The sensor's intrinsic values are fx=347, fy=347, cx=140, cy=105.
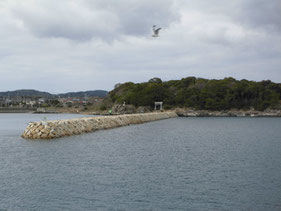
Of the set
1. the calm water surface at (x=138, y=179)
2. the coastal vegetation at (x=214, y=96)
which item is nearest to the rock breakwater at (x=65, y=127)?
the calm water surface at (x=138, y=179)

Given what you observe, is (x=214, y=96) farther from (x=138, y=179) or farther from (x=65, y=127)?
(x=138, y=179)

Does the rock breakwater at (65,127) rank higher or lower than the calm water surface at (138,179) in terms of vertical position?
higher

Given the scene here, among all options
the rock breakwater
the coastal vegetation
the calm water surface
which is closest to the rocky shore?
the coastal vegetation

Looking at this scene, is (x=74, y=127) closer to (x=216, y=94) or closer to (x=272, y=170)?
(x=272, y=170)

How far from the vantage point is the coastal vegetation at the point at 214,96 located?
4786 inches

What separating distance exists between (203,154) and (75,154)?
927 centimetres

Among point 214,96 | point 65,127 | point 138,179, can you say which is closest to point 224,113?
point 214,96

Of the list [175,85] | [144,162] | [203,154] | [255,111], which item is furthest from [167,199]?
[175,85]

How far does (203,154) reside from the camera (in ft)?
83.3

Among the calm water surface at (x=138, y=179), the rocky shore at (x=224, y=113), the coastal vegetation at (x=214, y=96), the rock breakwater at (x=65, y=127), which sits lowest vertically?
the calm water surface at (x=138, y=179)

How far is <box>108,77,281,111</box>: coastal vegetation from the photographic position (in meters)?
122

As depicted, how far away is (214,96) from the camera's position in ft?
409

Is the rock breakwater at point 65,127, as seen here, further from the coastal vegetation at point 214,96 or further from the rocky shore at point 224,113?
the coastal vegetation at point 214,96

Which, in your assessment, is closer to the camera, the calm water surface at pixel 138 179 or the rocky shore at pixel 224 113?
the calm water surface at pixel 138 179
